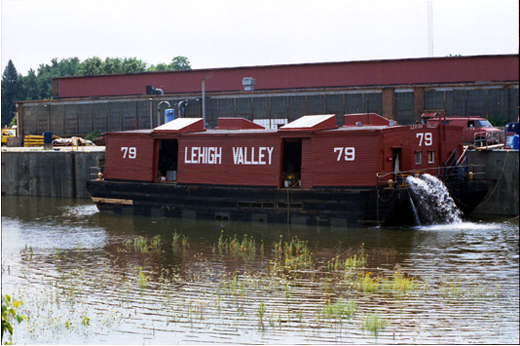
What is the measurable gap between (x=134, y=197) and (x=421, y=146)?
12.8 metres

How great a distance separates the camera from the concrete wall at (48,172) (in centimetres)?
4019

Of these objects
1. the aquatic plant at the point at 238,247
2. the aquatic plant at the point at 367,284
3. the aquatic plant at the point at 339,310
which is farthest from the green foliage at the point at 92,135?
the aquatic plant at the point at 339,310

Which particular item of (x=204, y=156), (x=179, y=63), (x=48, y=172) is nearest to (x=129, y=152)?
(x=204, y=156)

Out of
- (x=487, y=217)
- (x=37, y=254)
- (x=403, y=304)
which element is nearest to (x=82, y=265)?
(x=37, y=254)

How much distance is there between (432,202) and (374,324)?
1367 centimetres

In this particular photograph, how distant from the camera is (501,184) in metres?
28.4

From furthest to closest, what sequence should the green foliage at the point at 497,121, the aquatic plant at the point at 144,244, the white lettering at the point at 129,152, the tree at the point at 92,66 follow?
the tree at the point at 92,66
the green foliage at the point at 497,121
the white lettering at the point at 129,152
the aquatic plant at the point at 144,244

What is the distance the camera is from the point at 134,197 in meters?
30.6

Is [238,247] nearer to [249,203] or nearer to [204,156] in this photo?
[249,203]

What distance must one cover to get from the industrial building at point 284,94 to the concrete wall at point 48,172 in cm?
549

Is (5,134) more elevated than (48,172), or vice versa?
(5,134)

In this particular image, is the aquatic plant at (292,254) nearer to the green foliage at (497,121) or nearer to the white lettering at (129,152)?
the white lettering at (129,152)

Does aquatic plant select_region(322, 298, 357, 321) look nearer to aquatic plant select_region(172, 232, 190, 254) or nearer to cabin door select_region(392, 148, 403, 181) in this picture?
aquatic plant select_region(172, 232, 190, 254)

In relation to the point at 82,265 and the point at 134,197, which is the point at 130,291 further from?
the point at 134,197
